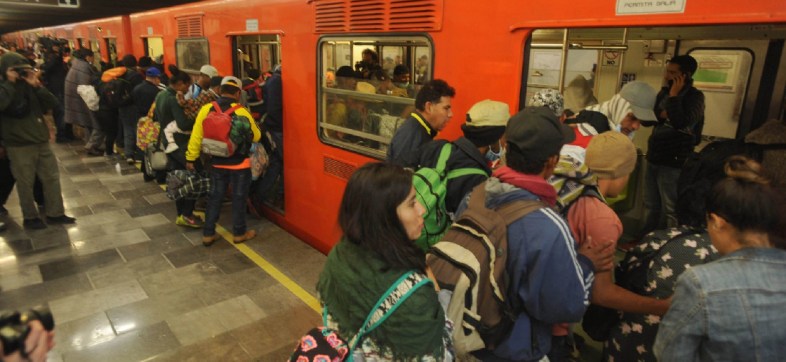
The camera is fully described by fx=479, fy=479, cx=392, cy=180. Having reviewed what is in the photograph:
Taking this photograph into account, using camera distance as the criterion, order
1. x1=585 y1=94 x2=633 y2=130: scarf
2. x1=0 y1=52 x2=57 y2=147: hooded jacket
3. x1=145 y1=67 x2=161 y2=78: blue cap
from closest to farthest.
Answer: x1=585 y1=94 x2=633 y2=130: scarf < x1=0 y1=52 x2=57 y2=147: hooded jacket < x1=145 y1=67 x2=161 y2=78: blue cap

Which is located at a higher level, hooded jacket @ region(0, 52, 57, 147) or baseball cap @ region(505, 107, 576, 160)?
baseball cap @ region(505, 107, 576, 160)

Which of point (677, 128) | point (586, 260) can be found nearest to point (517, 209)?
point (586, 260)

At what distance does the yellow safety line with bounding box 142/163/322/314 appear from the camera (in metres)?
3.83

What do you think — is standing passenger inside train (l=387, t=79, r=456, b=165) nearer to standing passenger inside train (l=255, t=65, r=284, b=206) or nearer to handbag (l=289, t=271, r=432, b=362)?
handbag (l=289, t=271, r=432, b=362)

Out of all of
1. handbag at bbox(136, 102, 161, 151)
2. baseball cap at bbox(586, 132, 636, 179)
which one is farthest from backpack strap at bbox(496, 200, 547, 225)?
handbag at bbox(136, 102, 161, 151)

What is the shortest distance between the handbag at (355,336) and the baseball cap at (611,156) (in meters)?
0.94

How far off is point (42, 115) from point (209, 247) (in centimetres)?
215

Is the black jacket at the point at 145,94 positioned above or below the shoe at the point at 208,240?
above

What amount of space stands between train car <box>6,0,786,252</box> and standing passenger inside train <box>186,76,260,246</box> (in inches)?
18.1

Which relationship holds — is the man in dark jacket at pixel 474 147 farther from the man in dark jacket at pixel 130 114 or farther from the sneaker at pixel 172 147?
the man in dark jacket at pixel 130 114

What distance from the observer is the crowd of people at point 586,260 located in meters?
1.30

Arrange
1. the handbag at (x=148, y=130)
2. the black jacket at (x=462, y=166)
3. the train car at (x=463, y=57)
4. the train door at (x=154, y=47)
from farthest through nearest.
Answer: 1. the train door at (x=154, y=47)
2. the handbag at (x=148, y=130)
3. the train car at (x=463, y=57)
4. the black jacket at (x=462, y=166)

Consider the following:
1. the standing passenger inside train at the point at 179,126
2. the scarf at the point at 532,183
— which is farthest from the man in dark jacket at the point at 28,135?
the scarf at the point at 532,183

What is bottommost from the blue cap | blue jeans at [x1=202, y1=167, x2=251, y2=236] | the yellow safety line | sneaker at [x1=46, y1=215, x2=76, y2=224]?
the yellow safety line
